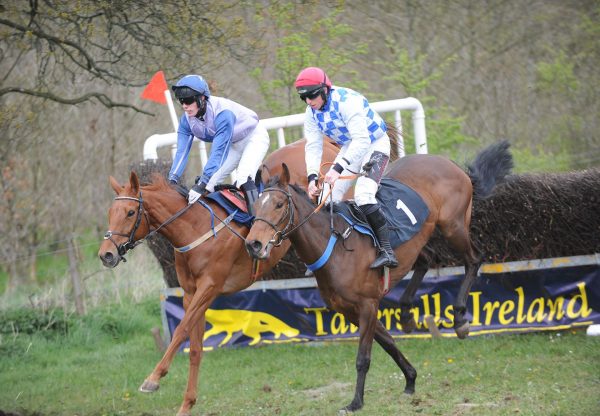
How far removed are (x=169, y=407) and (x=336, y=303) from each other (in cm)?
207

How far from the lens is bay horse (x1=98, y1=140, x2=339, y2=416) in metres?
6.39

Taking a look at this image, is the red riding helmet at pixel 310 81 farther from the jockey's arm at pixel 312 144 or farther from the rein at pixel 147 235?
the rein at pixel 147 235

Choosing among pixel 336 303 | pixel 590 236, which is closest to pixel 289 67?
pixel 590 236

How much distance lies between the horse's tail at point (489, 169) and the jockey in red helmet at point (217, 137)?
204 cm

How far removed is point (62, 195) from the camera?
16.1 metres

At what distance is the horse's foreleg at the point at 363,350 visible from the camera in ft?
19.8

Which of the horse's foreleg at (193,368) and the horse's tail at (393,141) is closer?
the horse's foreleg at (193,368)

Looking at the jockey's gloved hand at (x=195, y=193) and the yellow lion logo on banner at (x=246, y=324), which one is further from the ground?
the jockey's gloved hand at (x=195, y=193)

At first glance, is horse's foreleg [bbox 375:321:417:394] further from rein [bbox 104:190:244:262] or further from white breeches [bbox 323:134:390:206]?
rein [bbox 104:190:244:262]

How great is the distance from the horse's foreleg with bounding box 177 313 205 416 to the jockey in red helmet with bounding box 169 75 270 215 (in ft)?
3.67

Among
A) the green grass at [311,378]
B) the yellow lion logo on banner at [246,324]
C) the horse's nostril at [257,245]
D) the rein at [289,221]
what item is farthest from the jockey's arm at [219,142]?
the yellow lion logo on banner at [246,324]

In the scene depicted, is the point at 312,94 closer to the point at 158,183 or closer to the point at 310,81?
the point at 310,81

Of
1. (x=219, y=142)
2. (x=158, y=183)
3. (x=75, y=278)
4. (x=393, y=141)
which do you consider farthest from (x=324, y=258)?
→ (x=75, y=278)

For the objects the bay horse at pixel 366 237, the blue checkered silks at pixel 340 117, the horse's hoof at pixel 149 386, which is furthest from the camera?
the blue checkered silks at pixel 340 117
